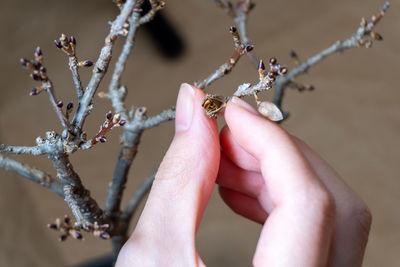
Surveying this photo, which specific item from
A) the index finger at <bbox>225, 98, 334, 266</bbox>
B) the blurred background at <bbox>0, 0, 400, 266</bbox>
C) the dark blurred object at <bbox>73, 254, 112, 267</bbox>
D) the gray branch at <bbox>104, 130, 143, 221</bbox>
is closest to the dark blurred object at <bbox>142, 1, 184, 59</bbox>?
the blurred background at <bbox>0, 0, 400, 266</bbox>

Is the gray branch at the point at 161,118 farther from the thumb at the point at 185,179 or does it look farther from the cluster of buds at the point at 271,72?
the cluster of buds at the point at 271,72

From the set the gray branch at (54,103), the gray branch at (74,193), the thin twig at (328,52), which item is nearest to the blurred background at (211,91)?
the thin twig at (328,52)

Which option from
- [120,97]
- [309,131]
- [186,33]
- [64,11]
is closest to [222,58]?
[186,33]

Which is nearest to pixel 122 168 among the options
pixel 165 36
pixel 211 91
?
pixel 211 91

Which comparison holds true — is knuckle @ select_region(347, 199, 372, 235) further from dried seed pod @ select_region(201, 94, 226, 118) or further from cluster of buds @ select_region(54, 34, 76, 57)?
cluster of buds @ select_region(54, 34, 76, 57)

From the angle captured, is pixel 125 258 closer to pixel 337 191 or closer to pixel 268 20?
pixel 337 191
